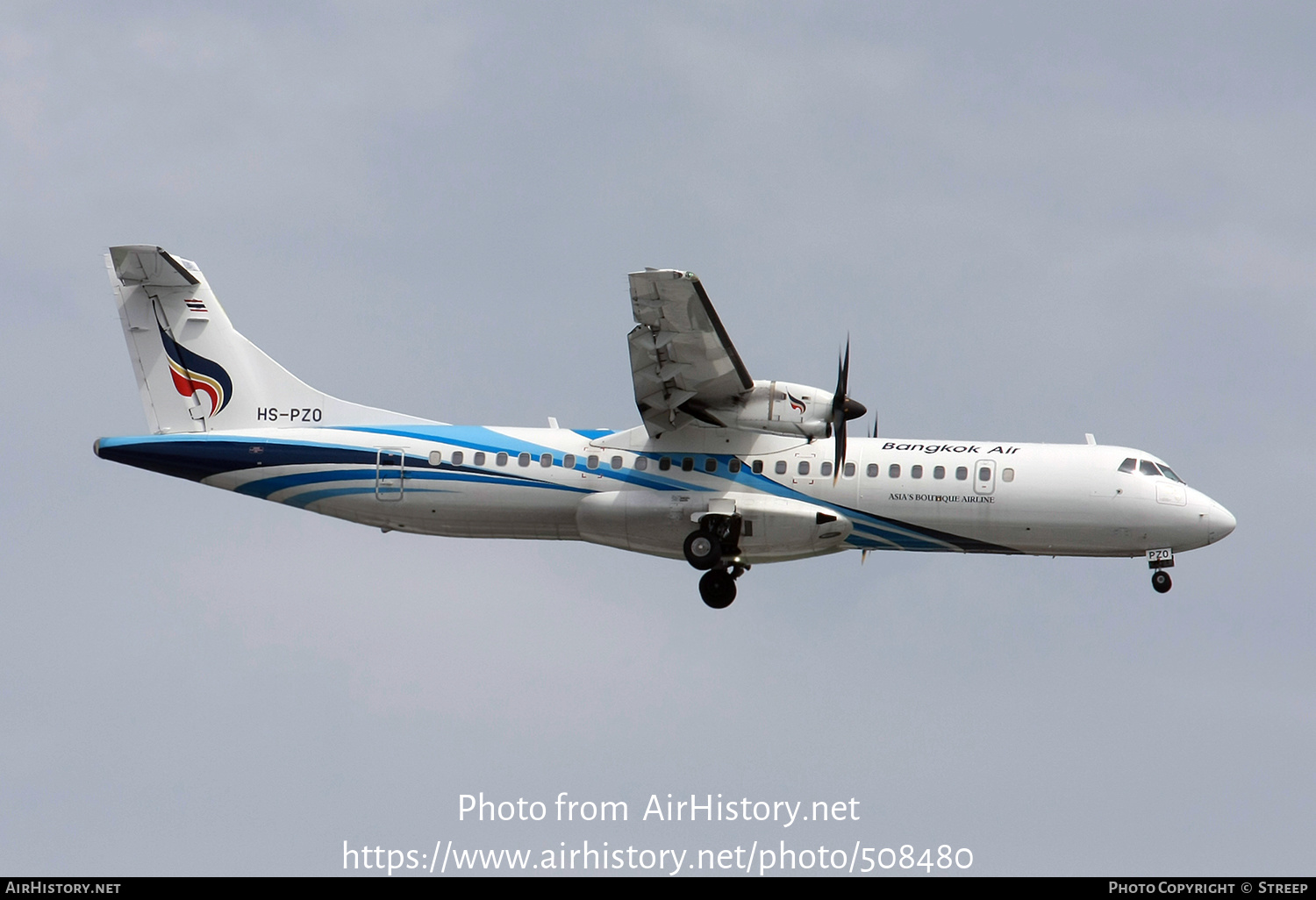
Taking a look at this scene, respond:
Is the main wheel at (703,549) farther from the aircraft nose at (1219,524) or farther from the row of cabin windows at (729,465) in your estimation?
the aircraft nose at (1219,524)

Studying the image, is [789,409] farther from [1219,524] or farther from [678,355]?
[1219,524]

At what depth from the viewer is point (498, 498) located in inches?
1046

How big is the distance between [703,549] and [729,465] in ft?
5.25

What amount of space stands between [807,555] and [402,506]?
7.23 m

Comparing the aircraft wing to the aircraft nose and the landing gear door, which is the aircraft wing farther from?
the aircraft nose

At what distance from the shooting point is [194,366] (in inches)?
1108

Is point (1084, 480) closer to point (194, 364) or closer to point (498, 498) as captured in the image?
point (498, 498)

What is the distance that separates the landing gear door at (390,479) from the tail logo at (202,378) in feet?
11.5

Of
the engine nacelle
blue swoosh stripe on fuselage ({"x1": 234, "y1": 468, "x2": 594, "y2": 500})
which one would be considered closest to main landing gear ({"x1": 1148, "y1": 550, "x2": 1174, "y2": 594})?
the engine nacelle

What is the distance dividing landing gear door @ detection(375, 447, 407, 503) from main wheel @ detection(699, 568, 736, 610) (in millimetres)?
5600

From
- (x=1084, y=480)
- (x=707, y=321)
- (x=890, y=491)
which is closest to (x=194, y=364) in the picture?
(x=707, y=321)

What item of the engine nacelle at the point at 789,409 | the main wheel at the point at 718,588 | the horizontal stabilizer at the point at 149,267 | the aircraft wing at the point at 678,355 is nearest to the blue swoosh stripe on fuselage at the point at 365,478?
the aircraft wing at the point at 678,355

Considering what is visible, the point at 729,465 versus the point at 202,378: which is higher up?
the point at 202,378

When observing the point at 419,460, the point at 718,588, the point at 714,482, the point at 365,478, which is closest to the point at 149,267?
the point at 365,478
